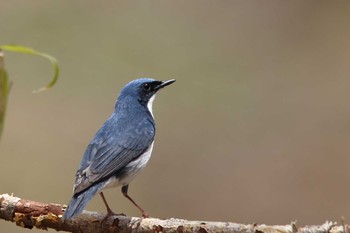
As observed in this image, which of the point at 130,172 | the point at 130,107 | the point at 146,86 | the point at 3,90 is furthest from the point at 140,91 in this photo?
the point at 3,90

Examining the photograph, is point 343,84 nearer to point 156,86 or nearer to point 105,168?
point 156,86

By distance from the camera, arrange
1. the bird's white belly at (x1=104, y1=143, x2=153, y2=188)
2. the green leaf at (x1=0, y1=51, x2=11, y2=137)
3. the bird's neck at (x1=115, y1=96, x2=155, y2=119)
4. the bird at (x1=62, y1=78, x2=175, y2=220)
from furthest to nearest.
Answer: the bird's neck at (x1=115, y1=96, x2=155, y2=119), the bird's white belly at (x1=104, y1=143, x2=153, y2=188), the bird at (x1=62, y1=78, x2=175, y2=220), the green leaf at (x1=0, y1=51, x2=11, y2=137)

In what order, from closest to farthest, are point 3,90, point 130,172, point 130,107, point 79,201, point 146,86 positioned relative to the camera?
point 3,90 → point 79,201 → point 130,172 → point 130,107 → point 146,86

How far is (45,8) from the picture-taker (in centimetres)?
1461

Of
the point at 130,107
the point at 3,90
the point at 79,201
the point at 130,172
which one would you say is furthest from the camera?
the point at 130,107

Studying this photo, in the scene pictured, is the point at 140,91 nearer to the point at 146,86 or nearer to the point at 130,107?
the point at 146,86

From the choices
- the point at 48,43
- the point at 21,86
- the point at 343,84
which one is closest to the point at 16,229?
the point at 21,86

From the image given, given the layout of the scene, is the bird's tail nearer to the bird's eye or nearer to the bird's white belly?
the bird's white belly

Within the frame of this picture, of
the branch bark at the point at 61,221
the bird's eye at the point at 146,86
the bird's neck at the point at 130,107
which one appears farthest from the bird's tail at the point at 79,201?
the bird's eye at the point at 146,86

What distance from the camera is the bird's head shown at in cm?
571

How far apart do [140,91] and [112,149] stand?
33.4 inches

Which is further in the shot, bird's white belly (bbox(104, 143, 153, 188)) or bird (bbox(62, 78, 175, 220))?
bird's white belly (bbox(104, 143, 153, 188))

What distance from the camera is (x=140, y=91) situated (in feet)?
18.9

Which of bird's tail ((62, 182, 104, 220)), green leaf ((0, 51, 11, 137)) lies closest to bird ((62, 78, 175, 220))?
bird's tail ((62, 182, 104, 220))
